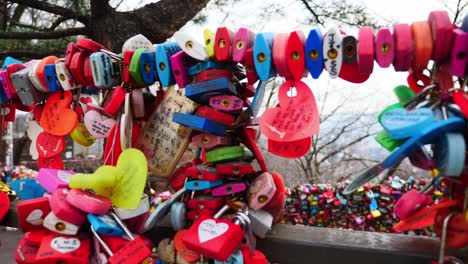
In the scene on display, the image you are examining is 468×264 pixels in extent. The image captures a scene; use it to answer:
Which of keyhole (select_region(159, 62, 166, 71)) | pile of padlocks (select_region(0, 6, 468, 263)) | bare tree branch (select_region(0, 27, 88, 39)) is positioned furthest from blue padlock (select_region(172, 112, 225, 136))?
bare tree branch (select_region(0, 27, 88, 39))

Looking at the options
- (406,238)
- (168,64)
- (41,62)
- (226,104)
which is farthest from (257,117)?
(41,62)

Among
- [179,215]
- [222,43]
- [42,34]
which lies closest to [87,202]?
[179,215]

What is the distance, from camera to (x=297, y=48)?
70cm

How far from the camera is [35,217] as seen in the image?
2.68 feet

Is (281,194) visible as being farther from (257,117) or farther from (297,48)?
(297,48)

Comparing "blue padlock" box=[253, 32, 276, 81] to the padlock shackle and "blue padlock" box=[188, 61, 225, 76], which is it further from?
the padlock shackle

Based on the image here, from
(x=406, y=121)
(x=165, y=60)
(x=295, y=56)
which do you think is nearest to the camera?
(x=406, y=121)

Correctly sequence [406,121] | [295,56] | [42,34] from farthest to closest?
[42,34] < [295,56] < [406,121]

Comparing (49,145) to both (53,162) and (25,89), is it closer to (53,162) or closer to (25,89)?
(53,162)

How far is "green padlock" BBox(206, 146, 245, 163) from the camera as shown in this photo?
2.48ft

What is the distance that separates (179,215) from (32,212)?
0.31 meters

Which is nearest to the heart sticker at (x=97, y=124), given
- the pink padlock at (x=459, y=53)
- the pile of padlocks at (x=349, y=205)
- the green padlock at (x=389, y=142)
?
the green padlock at (x=389, y=142)

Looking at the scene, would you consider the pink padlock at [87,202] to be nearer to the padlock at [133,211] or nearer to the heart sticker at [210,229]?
the padlock at [133,211]

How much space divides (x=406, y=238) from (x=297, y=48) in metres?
0.46
